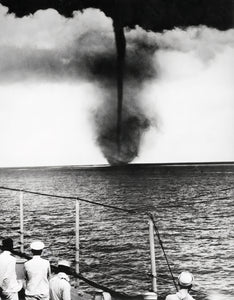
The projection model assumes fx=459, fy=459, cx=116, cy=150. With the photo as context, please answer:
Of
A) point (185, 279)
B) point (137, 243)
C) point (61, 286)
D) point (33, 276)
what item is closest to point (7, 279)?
point (33, 276)

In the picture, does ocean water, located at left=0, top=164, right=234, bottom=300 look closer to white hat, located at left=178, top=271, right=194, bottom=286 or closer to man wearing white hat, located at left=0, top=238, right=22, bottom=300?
man wearing white hat, located at left=0, top=238, right=22, bottom=300

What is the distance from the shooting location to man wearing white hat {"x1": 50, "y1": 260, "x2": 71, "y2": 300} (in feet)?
14.4

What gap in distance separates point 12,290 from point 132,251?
1032 inches

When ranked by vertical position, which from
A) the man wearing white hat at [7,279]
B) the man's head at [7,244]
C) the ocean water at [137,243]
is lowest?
the ocean water at [137,243]

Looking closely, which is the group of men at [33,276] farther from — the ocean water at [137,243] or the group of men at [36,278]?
the ocean water at [137,243]

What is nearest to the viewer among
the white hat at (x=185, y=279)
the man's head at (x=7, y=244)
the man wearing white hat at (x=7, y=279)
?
the white hat at (x=185, y=279)

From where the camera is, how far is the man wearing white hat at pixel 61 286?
14.4 ft

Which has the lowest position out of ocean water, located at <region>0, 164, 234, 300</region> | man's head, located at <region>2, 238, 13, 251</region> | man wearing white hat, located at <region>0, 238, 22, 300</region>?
ocean water, located at <region>0, 164, 234, 300</region>

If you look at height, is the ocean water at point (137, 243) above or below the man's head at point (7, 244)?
below

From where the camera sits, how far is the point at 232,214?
50.2 metres

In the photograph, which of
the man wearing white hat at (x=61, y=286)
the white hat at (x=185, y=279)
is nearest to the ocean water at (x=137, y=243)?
the man wearing white hat at (x=61, y=286)

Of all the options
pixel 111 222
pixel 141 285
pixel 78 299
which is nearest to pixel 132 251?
pixel 141 285

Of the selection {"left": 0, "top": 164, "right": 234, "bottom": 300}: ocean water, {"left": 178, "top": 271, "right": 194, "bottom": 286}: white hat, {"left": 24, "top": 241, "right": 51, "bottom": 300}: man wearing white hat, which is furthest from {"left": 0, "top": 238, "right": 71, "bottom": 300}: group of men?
{"left": 0, "top": 164, "right": 234, "bottom": 300}: ocean water

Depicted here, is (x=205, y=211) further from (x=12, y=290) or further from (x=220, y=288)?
(x=12, y=290)
